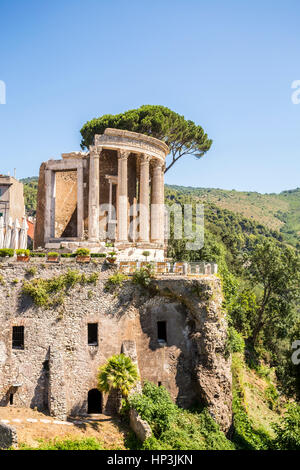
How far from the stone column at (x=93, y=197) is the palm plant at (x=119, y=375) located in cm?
1219

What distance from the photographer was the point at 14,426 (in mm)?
19047

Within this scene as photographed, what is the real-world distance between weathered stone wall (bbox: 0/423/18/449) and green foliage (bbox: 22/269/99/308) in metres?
6.93

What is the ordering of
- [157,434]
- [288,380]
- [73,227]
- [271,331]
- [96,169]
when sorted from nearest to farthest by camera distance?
1. [157,434]
2. [288,380]
3. [96,169]
4. [73,227]
5. [271,331]

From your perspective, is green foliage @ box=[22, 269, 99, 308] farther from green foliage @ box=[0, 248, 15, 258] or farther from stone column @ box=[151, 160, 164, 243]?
stone column @ box=[151, 160, 164, 243]

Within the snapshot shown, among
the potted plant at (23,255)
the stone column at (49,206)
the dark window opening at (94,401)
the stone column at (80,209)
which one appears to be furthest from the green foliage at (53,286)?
the stone column at (49,206)

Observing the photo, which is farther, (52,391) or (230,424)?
(230,424)

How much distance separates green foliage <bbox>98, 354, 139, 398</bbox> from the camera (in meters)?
21.5

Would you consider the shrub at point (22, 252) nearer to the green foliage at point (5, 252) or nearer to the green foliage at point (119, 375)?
the green foliage at point (5, 252)

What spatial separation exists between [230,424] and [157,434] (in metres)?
5.22

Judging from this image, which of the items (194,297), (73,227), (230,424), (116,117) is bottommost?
(230,424)

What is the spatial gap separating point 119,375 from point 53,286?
20.2ft
